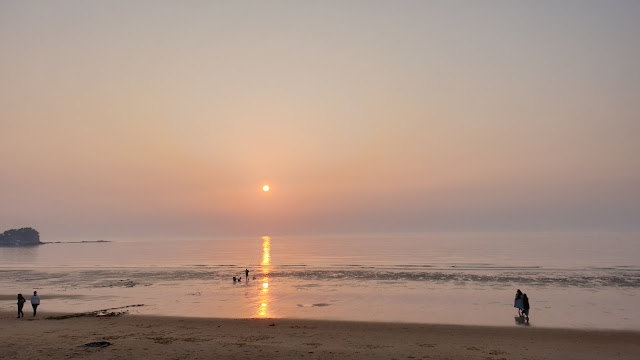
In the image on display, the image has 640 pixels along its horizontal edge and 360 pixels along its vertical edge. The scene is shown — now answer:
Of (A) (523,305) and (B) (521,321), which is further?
(A) (523,305)

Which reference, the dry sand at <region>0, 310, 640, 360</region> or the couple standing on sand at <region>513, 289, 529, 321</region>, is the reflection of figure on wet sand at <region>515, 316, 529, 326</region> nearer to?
the couple standing on sand at <region>513, 289, 529, 321</region>

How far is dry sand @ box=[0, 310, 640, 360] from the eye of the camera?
21.2 meters

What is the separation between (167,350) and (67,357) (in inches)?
177

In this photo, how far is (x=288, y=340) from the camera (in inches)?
969

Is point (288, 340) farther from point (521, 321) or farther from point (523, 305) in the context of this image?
point (523, 305)

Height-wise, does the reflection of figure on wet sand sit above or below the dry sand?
below

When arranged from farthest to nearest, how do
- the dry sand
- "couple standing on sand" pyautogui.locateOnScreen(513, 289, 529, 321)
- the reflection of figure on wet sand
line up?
"couple standing on sand" pyautogui.locateOnScreen(513, 289, 529, 321)
the reflection of figure on wet sand
the dry sand

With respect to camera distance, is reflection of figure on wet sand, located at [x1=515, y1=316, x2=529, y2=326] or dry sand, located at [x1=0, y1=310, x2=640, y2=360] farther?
reflection of figure on wet sand, located at [x1=515, y1=316, x2=529, y2=326]

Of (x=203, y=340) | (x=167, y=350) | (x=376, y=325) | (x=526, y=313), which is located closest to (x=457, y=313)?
(x=526, y=313)

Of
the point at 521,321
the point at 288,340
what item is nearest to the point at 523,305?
the point at 521,321

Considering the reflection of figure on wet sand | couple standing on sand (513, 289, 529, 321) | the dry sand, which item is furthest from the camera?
couple standing on sand (513, 289, 529, 321)

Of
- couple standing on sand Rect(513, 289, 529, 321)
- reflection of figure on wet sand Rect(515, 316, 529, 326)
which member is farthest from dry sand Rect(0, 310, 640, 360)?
couple standing on sand Rect(513, 289, 529, 321)

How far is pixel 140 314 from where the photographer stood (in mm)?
34562

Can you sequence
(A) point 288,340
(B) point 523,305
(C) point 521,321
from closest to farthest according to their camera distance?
(A) point 288,340, (C) point 521,321, (B) point 523,305
